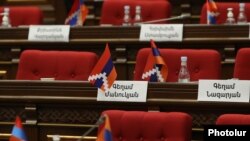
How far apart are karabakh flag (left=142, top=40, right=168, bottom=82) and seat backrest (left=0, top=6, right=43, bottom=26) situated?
58.5 inches

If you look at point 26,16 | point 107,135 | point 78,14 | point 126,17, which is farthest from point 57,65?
point 107,135

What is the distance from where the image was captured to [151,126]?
2.81m

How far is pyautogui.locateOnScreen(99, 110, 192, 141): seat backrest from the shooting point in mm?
2766

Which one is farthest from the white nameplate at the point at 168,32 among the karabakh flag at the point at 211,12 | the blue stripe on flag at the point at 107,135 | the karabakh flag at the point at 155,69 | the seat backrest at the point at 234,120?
the blue stripe on flag at the point at 107,135

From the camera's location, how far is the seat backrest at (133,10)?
4.45 meters

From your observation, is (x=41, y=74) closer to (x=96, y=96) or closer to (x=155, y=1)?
(x=96, y=96)

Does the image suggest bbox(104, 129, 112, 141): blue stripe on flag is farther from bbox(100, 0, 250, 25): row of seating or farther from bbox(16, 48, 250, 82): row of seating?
bbox(100, 0, 250, 25): row of seating

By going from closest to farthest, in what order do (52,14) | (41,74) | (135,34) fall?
(41,74)
(135,34)
(52,14)

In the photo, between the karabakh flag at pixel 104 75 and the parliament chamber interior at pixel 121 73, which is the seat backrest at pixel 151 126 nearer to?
the parliament chamber interior at pixel 121 73

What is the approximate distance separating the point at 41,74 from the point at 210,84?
3.34ft

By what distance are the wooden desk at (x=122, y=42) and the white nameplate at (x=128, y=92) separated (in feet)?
3.09

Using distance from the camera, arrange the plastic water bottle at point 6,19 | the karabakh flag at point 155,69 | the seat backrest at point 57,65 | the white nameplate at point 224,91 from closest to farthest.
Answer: the white nameplate at point 224,91
the karabakh flag at point 155,69
the seat backrest at point 57,65
the plastic water bottle at point 6,19

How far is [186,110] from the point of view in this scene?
3.09m

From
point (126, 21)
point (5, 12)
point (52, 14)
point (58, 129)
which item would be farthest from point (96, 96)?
point (52, 14)
